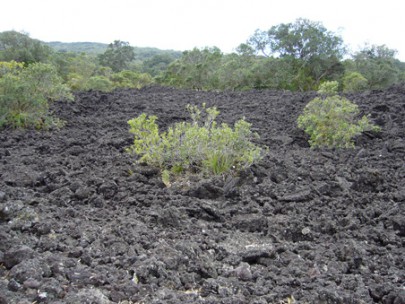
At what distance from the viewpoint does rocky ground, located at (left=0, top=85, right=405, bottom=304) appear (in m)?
2.70

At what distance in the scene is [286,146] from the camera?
707 centimetres

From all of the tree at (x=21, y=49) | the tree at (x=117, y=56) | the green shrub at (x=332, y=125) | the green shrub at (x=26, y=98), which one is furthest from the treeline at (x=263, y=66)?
the tree at (x=117, y=56)

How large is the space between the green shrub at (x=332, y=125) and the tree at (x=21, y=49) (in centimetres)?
1723

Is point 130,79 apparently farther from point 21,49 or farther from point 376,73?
point 376,73

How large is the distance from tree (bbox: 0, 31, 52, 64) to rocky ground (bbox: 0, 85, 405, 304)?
52.3 feet

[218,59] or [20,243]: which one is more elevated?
[218,59]

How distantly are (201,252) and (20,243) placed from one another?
1.28 m

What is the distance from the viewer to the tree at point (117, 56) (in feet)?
128

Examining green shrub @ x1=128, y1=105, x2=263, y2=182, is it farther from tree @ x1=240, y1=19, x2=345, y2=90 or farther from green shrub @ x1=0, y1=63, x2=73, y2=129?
tree @ x1=240, y1=19, x2=345, y2=90

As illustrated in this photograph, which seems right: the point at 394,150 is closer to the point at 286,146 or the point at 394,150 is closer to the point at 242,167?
the point at 286,146

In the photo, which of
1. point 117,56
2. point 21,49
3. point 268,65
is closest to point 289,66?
point 268,65

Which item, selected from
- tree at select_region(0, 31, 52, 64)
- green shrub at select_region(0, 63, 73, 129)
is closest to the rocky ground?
green shrub at select_region(0, 63, 73, 129)

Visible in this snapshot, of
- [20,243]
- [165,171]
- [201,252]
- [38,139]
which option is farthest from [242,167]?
[38,139]

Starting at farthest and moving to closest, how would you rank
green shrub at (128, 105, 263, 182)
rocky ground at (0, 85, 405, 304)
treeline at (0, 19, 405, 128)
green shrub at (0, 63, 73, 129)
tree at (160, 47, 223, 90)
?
tree at (160, 47, 223, 90) < treeline at (0, 19, 405, 128) < green shrub at (0, 63, 73, 129) < green shrub at (128, 105, 263, 182) < rocky ground at (0, 85, 405, 304)
